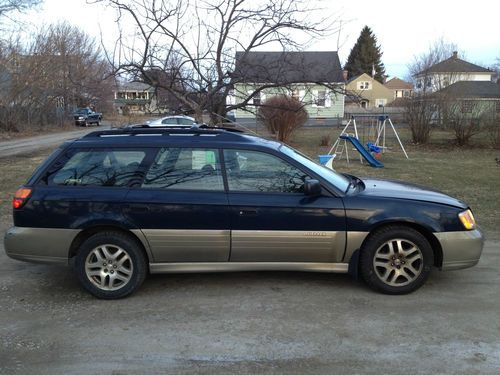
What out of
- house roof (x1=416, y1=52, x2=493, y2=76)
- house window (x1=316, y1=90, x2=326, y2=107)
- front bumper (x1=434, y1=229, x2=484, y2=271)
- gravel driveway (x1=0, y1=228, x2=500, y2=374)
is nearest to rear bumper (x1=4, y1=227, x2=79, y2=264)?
gravel driveway (x1=0, y1=228, x2=500, y2=374)

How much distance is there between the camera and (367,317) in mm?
3938

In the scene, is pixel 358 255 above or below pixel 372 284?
above

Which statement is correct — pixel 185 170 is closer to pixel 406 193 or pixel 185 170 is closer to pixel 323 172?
pixel 323 172

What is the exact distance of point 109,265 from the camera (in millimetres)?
4371

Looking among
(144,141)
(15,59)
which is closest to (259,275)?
(144,141)

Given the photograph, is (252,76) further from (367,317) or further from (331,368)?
(331,368)

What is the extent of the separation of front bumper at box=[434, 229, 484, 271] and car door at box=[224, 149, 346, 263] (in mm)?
973

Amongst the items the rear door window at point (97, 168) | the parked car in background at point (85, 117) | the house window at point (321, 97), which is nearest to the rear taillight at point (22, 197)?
the rear door window at point (97, 168)

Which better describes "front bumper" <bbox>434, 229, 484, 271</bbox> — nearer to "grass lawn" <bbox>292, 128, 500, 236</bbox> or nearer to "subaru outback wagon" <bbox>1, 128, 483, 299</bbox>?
"subaru outback wagon" <bbox>1, 128, 483, 299</bbox>

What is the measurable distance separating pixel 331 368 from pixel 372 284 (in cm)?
142

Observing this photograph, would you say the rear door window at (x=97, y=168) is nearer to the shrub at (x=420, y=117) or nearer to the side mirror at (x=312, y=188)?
the side mirror at (x=312, y=188)

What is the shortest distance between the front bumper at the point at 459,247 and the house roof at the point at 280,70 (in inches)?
215

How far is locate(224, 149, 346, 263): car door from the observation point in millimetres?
4316

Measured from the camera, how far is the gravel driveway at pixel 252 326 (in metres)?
3.23
